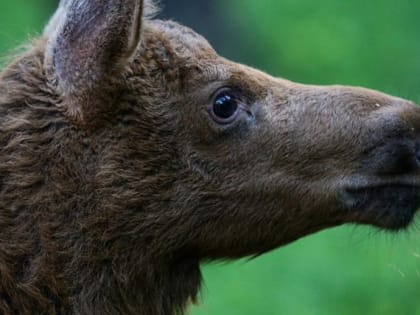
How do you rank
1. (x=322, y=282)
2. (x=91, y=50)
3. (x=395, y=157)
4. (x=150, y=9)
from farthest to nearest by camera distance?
(x=322, y=282), (x=150, y=9), (x=395, y=157), (x=91, y=50)

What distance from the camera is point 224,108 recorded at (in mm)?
7477

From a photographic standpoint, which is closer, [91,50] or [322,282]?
[91,50]

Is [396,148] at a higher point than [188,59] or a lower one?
lower

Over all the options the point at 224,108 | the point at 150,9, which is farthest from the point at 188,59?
the point at 150,9

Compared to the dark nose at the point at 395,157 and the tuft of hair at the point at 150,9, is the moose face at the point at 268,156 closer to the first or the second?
the dark nose at the point at 395,157

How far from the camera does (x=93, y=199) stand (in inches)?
287

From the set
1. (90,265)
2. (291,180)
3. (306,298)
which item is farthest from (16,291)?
(306,298)

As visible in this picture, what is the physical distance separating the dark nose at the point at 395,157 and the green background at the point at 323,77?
0.35m

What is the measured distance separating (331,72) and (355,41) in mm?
669

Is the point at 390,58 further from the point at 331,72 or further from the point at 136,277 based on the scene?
the point at 136,277

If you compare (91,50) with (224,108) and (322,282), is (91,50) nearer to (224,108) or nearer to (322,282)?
(224,108)

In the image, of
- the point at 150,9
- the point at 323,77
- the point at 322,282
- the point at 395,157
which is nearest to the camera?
the point at 395,157

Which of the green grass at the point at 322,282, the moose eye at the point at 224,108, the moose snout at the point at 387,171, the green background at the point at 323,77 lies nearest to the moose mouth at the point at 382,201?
the moose snout at the point at 387,171

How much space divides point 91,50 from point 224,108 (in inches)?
24.5
